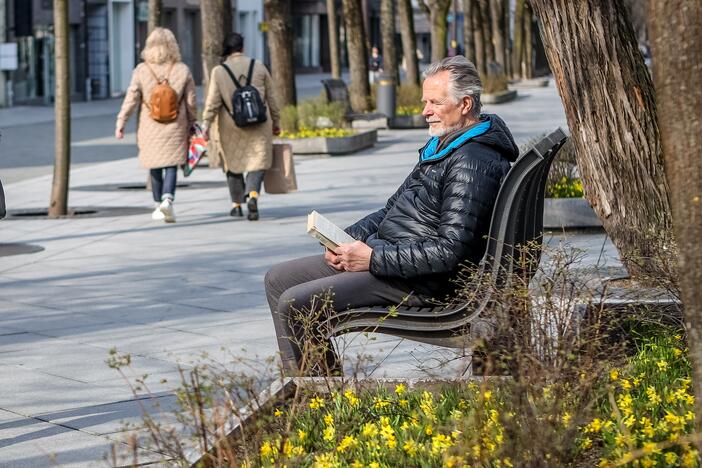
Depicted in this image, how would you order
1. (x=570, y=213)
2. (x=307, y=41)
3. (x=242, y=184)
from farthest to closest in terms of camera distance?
(x=307, y=41), (x=242, y=184), (x=570, y=213)

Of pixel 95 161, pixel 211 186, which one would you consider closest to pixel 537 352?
pixel 211 186

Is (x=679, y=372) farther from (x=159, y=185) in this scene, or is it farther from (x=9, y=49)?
(x=9, y=49)

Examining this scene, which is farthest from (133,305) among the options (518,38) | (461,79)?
(518,38)

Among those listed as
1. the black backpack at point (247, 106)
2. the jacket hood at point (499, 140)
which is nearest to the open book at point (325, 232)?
the jacket hood at point (499, 140)

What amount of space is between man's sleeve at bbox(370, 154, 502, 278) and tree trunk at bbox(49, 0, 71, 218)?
8406 millimetres

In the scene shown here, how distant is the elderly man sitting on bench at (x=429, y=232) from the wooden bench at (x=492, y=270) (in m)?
0.09

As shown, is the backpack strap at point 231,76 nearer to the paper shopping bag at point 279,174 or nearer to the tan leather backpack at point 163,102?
the tan leather backpack at point 163,102

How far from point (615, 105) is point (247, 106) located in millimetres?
6246

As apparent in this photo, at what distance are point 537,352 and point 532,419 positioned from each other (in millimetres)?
891

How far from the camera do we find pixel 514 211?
525 cm

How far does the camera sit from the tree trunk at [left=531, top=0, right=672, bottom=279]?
7.04m

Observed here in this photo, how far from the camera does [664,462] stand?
3.89m

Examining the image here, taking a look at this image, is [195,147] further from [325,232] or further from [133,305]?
[325,232]

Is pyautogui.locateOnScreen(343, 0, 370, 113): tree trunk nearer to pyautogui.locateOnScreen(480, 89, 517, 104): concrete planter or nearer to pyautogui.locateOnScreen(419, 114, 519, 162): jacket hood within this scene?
pyautogui.locateOnScreen(480, 89, 517, 104): concrete planter
